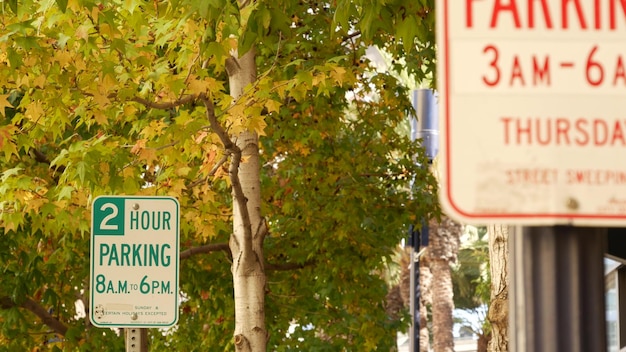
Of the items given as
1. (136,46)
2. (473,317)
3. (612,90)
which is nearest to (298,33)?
(136,46)

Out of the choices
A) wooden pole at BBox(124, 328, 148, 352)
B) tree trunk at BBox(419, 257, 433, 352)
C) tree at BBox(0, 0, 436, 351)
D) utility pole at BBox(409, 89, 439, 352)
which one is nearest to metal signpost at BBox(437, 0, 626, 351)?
tree at BBox(0, 0, 436, 351)

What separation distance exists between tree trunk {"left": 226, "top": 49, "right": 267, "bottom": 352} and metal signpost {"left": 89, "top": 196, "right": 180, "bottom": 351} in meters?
2.84

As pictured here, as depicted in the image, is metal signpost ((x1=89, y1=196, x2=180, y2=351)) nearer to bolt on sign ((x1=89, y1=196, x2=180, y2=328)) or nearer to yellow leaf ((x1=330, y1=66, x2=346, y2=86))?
bolt on sign ((x1=89, y1=196, x2=180, y2=328))

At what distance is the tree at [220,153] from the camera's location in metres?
8.45

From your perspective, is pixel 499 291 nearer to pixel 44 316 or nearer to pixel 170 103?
pixel 170 103

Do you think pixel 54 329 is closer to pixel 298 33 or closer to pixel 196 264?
pixel 196 264

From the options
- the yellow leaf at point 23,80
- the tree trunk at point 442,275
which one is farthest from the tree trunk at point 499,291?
the tree trunk at point 442,275

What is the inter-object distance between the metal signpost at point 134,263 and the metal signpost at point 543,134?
544 centimetres

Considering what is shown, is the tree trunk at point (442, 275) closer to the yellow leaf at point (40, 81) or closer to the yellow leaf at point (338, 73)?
the yellow leaf at point (338, 73)

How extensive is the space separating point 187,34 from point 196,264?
8.76 metres

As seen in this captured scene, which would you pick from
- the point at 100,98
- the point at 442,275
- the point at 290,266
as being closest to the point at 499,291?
the point at 100,98

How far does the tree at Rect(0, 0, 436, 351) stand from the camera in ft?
27.7

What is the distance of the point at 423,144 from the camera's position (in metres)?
30.0

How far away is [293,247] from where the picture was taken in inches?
663
